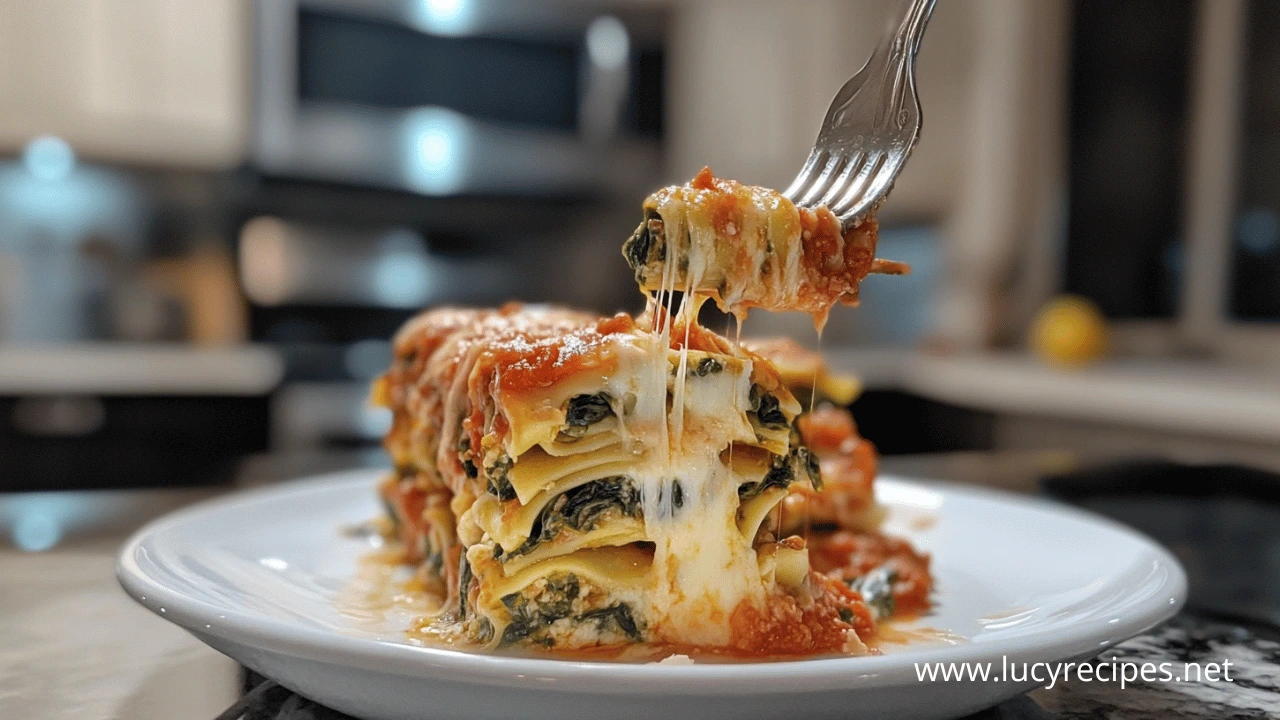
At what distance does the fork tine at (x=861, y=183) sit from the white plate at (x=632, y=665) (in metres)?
0.39

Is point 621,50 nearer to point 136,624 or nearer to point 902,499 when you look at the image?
point 902,499

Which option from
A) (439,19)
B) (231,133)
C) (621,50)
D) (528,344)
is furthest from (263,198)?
(528,344)

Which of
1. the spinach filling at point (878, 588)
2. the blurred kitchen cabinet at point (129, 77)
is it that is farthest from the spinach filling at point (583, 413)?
the blurred kitchen cabinet at point (129, 77)

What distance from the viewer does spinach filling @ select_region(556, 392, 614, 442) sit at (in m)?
0.87

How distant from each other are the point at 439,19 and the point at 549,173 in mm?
729

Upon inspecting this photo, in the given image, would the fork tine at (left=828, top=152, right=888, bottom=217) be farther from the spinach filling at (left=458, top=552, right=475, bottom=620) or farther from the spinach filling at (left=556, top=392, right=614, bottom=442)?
the spinach filling at (left=458, top=552, right=475, bottom=620)

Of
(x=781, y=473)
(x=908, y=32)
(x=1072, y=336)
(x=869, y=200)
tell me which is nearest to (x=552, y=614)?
(x=781, y=473)

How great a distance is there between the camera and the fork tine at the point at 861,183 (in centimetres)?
94

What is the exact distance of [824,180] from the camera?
3.28 ft

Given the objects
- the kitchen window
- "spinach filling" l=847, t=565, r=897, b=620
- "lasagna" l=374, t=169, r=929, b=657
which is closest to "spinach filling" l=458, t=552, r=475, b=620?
"lasagna" l=374, t=169, r=929, b=657

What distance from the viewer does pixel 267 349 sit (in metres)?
3.80

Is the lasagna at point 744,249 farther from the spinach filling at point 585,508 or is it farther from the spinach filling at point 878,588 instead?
the spinach filling at point 878,588

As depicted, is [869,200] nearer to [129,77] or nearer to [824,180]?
[824,180]

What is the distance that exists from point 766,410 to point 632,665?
321 millimetres
